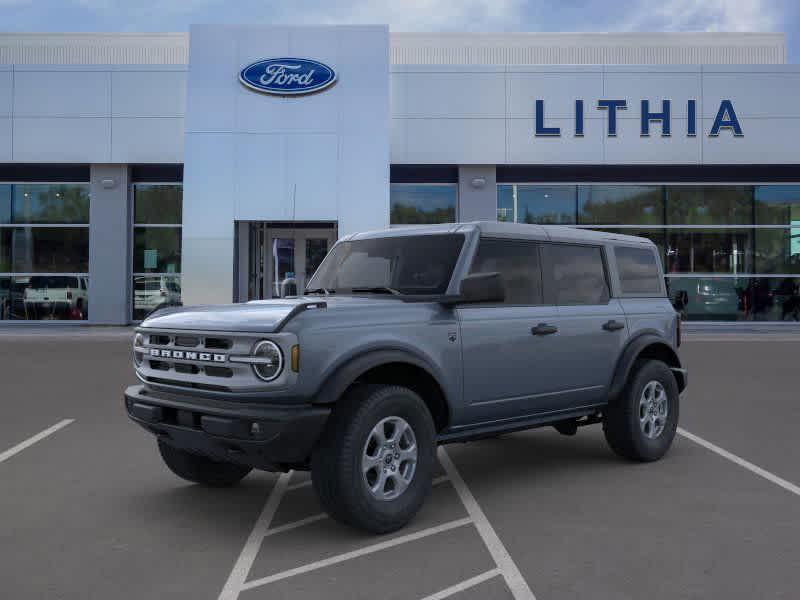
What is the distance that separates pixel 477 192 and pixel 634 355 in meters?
16.8

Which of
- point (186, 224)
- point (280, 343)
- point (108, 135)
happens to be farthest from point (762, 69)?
point (280, 343)

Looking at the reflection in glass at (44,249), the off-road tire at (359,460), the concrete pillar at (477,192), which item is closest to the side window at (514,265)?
the off-road tire at (359,460)

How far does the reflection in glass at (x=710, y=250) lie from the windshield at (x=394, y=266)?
63.5ft

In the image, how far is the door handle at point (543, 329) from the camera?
5.60 m

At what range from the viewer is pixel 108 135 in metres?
22.2

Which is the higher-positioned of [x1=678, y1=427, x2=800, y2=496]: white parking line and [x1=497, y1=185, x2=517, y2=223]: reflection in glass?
[x1=497, y1=185, x2=517, y2=223]: reflection in glass

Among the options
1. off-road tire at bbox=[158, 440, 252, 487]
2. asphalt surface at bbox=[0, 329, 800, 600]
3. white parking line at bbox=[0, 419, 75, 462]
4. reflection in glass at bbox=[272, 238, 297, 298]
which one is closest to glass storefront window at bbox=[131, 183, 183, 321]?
reflection in glass at bbox=[272, 238, 297, 298]

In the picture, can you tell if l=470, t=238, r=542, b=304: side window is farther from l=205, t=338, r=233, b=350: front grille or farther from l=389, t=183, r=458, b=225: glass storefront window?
l=389, t=183, r=458, b=225: glass storefront window

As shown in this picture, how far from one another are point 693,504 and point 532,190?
1884cm

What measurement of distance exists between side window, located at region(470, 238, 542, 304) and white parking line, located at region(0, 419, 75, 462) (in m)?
4.46

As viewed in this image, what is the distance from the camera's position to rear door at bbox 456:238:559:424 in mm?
5230

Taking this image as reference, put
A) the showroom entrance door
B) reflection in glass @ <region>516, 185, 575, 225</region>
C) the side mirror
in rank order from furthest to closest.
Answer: reflection in glass @ <region>516, 185, 575, 225</region> < the showroom entrance door < the side mirror

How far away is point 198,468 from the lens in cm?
557

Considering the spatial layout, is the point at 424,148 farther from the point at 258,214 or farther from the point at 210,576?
the point at 210,576
